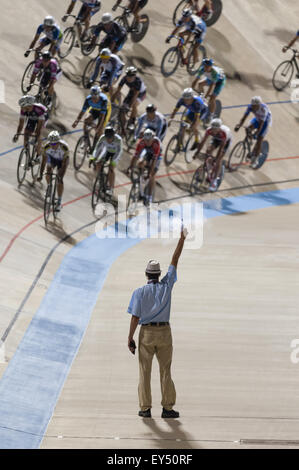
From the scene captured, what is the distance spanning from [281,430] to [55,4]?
14199 millimetres

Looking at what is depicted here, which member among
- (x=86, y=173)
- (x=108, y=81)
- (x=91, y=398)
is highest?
(x=108, y=81)

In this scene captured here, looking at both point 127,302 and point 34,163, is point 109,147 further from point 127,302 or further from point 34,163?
point 127,302

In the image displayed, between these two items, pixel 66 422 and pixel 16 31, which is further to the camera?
pixel 16 31

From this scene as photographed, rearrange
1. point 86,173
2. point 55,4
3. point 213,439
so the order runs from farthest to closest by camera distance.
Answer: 1. point 55,4
2. point 86,173
3. point 213,439

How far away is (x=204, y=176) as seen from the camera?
15609 mm

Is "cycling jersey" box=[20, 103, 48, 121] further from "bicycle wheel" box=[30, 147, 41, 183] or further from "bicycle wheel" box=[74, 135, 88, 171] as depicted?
"bicycle wheel" box=[74, 135, 88, 171]

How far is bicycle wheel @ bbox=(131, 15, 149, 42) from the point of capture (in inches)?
734

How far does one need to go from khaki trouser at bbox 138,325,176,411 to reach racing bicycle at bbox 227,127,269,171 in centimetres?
980

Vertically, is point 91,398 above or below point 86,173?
below

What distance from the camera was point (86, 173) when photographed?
585 inches

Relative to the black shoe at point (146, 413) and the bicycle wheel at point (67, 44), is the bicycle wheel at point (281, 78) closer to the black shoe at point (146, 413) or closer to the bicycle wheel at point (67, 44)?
the bicycle wheel at point (67, 44)
